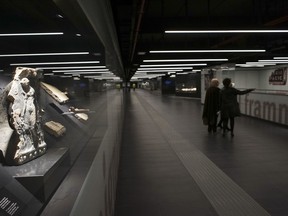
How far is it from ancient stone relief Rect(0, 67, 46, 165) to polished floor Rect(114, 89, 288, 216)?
250cm

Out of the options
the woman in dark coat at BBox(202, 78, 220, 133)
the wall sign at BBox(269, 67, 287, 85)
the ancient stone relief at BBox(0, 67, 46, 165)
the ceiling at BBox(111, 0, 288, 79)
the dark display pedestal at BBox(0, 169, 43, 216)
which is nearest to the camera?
the dark display pedestal at BBox(0, 169, 43, 216)

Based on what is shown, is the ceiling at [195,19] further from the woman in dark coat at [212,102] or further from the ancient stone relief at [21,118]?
the ancient stone relief at [21,118]

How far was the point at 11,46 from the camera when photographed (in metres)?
0.69

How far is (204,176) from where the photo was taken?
431cm

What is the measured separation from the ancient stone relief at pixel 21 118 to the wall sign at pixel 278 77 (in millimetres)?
21940

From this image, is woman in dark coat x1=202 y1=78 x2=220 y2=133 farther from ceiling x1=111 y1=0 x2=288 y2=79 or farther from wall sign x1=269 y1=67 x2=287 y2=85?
wall sign x1=269 y1=67 x2=287 y2=85

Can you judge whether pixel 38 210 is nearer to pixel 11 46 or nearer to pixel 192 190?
pixel 11 46

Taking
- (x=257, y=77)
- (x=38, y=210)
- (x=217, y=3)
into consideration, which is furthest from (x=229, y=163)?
(x=257, y=77)

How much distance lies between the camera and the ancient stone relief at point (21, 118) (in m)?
0.74

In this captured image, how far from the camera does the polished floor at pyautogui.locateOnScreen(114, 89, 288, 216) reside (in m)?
3.27

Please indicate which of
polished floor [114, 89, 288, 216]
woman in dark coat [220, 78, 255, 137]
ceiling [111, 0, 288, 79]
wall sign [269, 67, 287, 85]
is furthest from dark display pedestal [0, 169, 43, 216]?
wall sign [269, 67, 287, 85]

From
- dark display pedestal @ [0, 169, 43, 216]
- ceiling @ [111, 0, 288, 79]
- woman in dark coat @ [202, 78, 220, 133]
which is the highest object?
ceiling @ [111, 0, 288, 79]

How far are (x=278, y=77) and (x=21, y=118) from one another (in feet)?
75.4

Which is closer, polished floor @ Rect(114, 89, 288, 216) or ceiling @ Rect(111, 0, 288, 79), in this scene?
polished floor @ Rect(114, 89, 288, 216)
